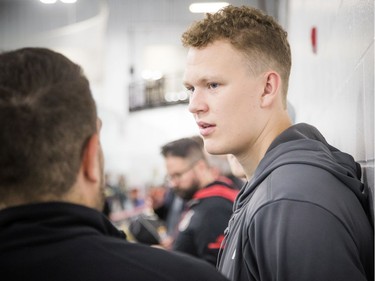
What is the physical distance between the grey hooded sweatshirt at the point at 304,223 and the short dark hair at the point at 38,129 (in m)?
0.59

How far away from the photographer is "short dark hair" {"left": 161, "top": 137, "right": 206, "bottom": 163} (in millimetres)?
4649

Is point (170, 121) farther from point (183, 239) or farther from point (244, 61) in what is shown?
point (244, 61)

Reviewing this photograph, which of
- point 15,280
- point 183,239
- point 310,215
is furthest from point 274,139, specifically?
point 183,239

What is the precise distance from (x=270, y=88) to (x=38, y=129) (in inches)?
40.4

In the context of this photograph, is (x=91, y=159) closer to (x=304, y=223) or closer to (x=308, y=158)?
(x=304, y=223)

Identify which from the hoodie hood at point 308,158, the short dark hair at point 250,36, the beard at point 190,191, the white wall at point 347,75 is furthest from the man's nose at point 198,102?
the beard at point 190,191

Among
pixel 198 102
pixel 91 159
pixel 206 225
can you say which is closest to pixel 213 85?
pixel 198 102

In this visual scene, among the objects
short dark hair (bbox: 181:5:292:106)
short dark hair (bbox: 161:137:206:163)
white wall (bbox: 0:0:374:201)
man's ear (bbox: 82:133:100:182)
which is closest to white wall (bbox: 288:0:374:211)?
A: short dark hair (bbox: 181:5:292:106)

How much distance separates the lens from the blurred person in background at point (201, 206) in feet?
12.3

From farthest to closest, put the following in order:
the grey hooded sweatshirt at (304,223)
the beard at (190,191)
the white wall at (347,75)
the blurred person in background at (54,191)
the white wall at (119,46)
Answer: the white wall at (119,46), the beard at (190,191), the white wall at (347,75), the grey hooded sweatshirt at (304,223), the blurred person in background at (54,191)

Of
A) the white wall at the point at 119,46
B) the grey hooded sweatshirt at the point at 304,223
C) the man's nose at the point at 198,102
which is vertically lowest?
the white wall at the point at 119,46

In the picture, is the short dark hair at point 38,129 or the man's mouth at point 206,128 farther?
the man's mouth at point 206,128

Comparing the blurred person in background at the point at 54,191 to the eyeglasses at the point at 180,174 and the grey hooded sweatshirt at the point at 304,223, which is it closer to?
the grey hooded sweatshirt at the point at 304,223

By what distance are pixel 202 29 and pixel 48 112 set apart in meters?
0.98
